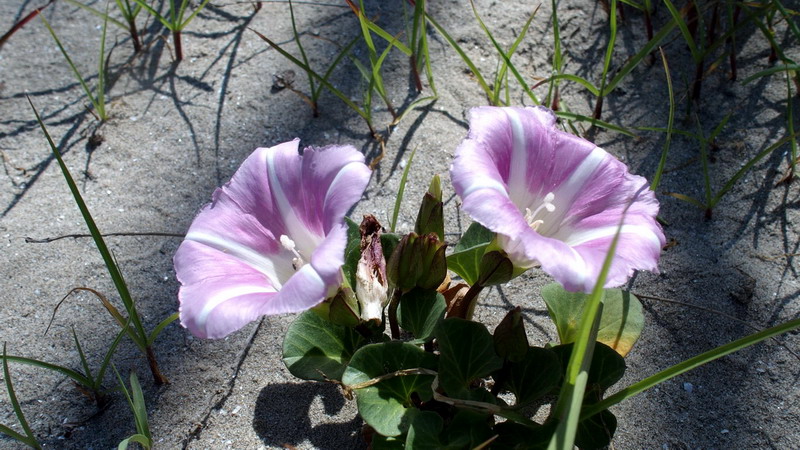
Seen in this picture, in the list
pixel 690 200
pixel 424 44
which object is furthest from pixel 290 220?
pixel 690 200

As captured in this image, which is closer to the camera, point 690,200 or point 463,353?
point 463,353

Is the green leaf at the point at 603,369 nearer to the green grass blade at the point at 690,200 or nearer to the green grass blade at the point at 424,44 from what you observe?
the green grass blade at the point at 690,200

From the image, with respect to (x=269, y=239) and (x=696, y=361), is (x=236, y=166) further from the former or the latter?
(x=696, y=361)

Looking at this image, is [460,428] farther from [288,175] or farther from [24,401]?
[24,401]

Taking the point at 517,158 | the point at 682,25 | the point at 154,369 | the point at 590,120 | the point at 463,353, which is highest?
the point at 682,25

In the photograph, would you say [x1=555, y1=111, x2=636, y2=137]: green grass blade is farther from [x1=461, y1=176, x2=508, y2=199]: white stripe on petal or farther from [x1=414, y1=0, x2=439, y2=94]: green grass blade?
[x1=461, y1=176, x2=508, y2=199]: white stripe on petal

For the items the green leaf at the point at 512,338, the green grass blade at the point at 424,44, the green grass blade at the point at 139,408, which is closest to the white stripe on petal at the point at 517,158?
the green leaf at the point at 512,338
